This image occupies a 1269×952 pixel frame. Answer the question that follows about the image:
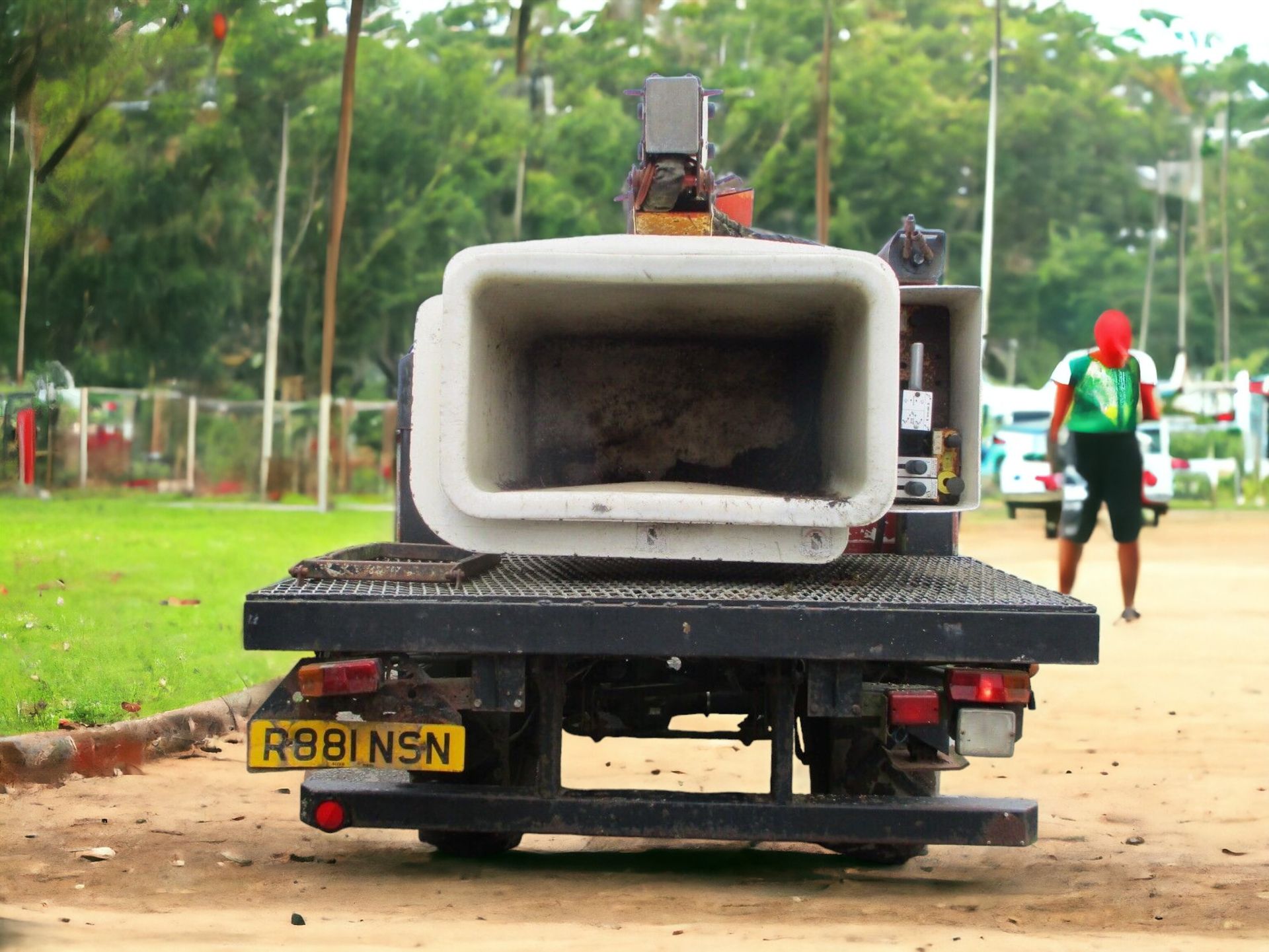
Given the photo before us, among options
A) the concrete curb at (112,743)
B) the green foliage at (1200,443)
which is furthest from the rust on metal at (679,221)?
the green foliage at (1200,443)

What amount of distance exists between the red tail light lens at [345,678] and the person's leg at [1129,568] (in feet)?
25.3

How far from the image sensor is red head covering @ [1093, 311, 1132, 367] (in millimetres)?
11500

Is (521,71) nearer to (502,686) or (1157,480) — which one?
(1157,480)

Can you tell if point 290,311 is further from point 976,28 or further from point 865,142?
point 976,28

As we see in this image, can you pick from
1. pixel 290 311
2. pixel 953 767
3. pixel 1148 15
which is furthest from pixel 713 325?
pixel 1148 15

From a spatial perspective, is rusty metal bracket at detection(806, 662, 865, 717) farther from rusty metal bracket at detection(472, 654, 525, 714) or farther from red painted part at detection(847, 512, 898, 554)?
red painted part at detection(847, 512, 898, 554)

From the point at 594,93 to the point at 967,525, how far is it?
73.4 ft

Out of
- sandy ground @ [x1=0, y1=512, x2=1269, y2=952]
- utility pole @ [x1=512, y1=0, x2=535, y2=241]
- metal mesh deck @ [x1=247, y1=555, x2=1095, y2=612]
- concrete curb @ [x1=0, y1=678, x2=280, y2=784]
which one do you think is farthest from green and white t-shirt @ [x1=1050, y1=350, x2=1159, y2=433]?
utility pole @ [x1=512, y1=0, x2=535, y2=241]

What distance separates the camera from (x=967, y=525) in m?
28.0

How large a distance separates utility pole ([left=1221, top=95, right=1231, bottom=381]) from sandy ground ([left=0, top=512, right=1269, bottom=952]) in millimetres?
42046

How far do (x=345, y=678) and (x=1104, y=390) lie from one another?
7.37m

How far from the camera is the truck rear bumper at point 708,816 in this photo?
553 cm

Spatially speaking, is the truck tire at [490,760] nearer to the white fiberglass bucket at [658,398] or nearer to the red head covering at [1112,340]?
the white fiberglass bucket at [658,398]

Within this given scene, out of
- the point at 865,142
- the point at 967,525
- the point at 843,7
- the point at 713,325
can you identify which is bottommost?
the point at 967,525
